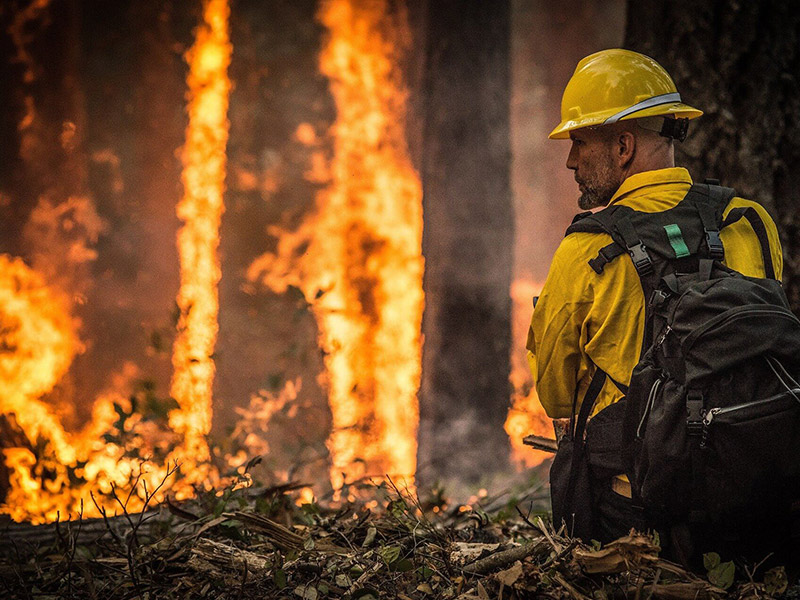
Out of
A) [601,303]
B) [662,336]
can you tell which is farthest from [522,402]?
[662,336]

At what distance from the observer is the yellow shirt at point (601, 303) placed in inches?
103

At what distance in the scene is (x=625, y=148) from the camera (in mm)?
2873

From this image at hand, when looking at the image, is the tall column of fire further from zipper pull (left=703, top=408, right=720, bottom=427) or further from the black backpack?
zipper pull (left=703, top=408, right=720, bottom=427)

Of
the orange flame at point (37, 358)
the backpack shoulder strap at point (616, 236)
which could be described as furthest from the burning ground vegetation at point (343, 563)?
the orange flame at point (37, 358)

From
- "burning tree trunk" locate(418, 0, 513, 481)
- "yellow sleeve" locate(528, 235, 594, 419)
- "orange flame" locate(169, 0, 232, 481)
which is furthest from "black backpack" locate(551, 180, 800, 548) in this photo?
"orange flame" locate(169, 0, 232, 481)

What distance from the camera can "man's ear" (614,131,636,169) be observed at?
9.37ft

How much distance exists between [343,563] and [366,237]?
29.6 ft

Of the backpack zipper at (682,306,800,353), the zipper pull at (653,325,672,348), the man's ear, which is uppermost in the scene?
the man's ear

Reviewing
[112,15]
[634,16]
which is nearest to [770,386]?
[634,16]

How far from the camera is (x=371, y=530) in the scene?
317 centimetres

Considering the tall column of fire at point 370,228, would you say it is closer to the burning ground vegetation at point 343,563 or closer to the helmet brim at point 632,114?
the burning ground vegetation at point 343,563

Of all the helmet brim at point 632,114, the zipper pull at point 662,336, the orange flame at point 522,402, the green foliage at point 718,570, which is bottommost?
the orange flame at point 522,402

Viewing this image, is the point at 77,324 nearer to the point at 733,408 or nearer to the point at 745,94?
the point at 745,94

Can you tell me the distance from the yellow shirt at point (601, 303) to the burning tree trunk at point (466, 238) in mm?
5131
